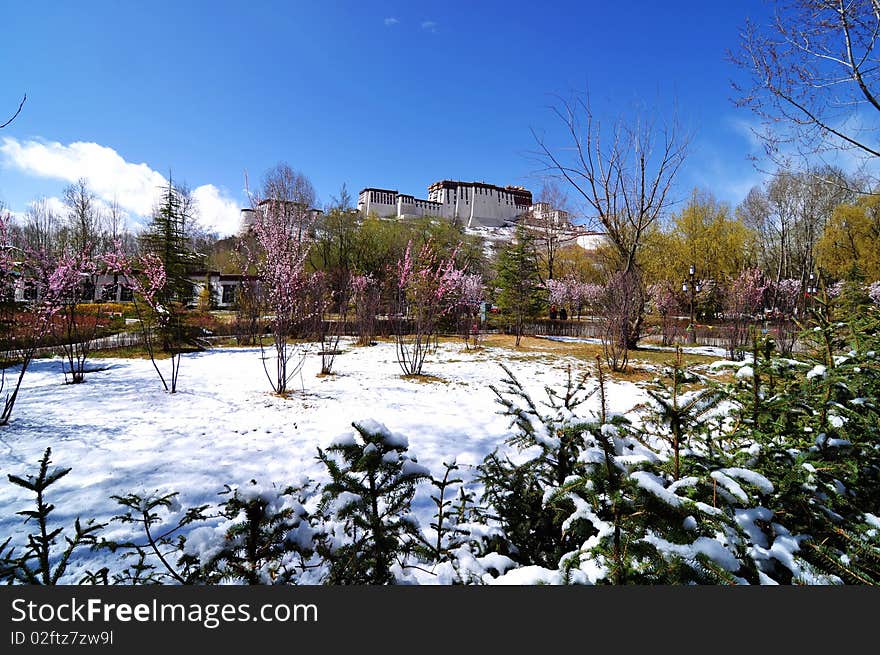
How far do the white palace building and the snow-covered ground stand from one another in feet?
229

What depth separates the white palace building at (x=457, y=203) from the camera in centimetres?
7419

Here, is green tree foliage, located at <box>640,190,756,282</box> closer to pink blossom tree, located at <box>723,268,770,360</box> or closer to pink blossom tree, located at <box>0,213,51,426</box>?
pink blossom tree, located at <box>723,268,770,360</box>

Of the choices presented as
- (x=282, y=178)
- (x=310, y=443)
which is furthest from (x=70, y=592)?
(x=282, y=178)

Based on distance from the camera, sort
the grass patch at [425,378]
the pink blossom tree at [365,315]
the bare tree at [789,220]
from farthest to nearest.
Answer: the bare tree at [789,220], the pink blossom tree at [365,315], the grass patch at [425,378]

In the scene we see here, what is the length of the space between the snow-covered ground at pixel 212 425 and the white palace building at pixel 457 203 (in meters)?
69.9

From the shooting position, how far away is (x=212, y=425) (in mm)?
4703

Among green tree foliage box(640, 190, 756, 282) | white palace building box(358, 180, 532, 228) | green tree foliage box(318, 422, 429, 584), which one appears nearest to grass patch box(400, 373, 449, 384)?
green tree foliage box(318, 422, 429, 584)

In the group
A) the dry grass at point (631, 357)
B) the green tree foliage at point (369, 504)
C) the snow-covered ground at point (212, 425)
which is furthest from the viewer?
the dry grass at point (631, 357)

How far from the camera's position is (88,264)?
7.15 meters

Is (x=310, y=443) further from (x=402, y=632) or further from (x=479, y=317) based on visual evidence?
(x=479, y=317)

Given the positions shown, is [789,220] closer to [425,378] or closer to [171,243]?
[425,378]

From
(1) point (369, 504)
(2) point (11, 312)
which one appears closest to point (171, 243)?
(2) point (11, 312)

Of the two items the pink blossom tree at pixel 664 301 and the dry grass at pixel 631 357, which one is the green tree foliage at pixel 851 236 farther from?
the dry grass at pixel 631 357

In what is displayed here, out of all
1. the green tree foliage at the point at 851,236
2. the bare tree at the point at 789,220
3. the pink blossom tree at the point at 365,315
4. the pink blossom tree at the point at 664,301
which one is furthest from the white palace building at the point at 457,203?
the pink blossom tree at the point at 365,315
